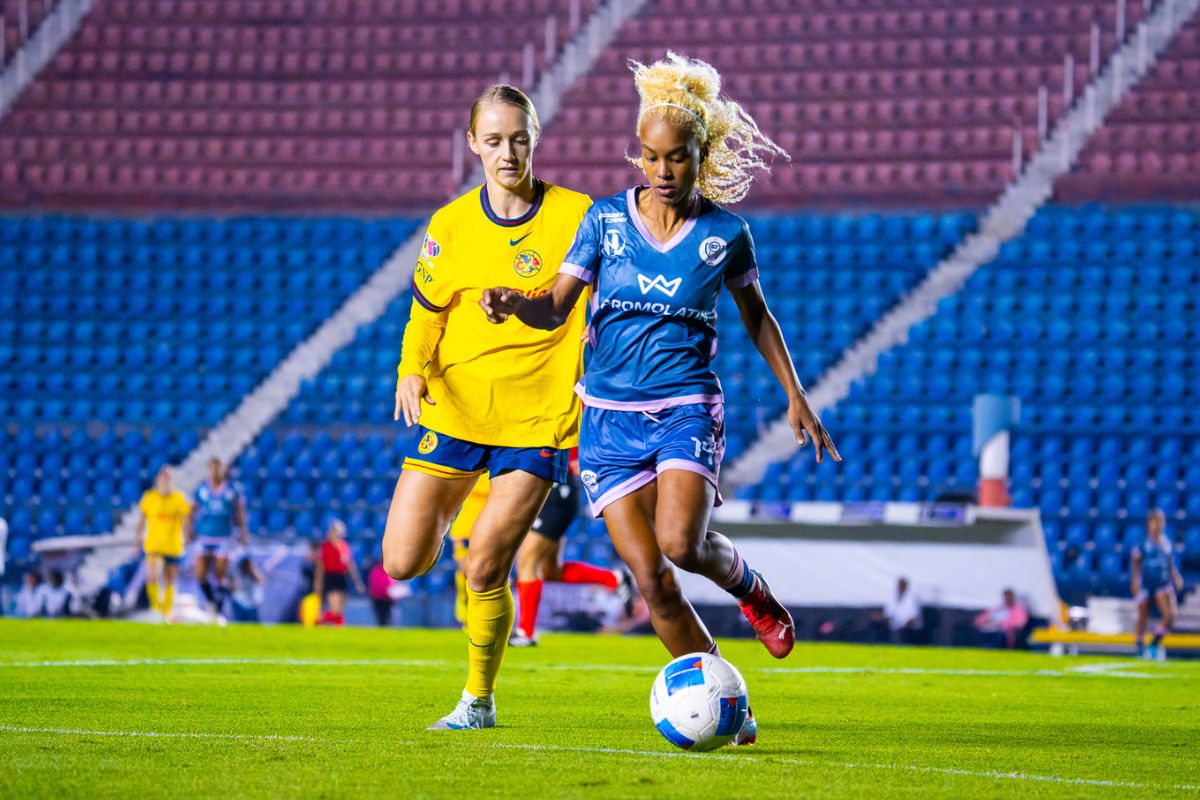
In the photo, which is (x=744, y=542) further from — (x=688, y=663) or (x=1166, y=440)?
(x=688, y=663)

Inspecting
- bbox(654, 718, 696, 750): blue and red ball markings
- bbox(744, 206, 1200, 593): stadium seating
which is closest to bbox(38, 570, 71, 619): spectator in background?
bbox(744, 206, 1200, 593): stadium seating

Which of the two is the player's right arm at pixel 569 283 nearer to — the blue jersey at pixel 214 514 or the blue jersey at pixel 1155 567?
the blue jersey at pixel 1155 567

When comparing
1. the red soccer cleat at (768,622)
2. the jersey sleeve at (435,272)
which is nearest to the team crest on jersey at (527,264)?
the jersey sleeve at (435,272)

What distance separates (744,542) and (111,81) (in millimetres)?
13612

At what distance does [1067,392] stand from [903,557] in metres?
5.17

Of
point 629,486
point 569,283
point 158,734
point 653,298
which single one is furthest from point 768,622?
point 158,734

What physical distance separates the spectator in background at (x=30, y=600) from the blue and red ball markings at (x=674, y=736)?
14.0m

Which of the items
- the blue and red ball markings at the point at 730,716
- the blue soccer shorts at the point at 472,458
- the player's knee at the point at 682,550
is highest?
the blue soccer shorts at the point at 472,458

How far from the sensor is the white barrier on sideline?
14305mm

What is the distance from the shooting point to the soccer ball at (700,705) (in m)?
4.68

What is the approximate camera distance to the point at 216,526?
16.0 meters

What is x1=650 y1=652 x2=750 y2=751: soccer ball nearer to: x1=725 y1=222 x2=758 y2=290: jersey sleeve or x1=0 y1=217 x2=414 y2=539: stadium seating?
x1=725 y1=222 x2=758 y2=290: jersey sleeve

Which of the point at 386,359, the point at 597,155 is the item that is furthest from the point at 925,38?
the point at 386,359

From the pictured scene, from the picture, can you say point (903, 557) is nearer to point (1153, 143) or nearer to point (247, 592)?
point (247, 592)
